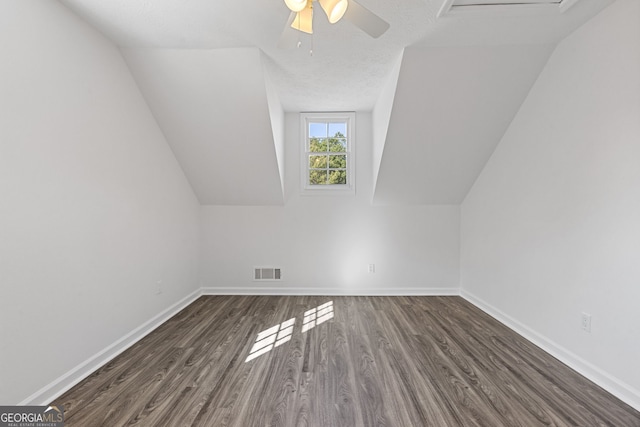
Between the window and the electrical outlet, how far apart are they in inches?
113

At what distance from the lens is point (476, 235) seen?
12.5 ft

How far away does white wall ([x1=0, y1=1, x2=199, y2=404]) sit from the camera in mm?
1659

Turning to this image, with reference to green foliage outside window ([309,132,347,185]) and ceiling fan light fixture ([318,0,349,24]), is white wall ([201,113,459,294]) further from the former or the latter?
ceiling fan light fixture ([318,0,349,24])

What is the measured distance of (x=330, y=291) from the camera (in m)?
4.22

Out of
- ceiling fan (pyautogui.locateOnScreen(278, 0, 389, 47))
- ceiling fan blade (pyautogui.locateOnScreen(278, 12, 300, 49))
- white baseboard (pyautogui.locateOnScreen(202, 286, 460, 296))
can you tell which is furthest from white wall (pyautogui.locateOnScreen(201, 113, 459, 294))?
ceiling fan (pyautogui.locateOnScreen(278, 0, 389, 47))

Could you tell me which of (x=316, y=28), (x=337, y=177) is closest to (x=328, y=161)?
(x=337, y=177)

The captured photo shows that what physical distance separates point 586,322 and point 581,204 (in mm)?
894

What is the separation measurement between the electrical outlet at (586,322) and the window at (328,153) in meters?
2.86

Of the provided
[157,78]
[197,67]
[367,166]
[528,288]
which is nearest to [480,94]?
[367,166]

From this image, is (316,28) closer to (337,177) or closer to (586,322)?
(337,177)

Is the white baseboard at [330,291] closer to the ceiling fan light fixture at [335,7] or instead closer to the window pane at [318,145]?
the window pane at [318,145]

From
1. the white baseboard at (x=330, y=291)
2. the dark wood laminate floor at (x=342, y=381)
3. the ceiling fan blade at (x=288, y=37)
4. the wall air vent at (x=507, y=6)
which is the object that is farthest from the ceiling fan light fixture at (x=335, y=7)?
the white baseboard at (x=330, y=291)

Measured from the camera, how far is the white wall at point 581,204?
6.27 feet

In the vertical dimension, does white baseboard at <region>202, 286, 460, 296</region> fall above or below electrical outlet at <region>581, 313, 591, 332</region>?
below
